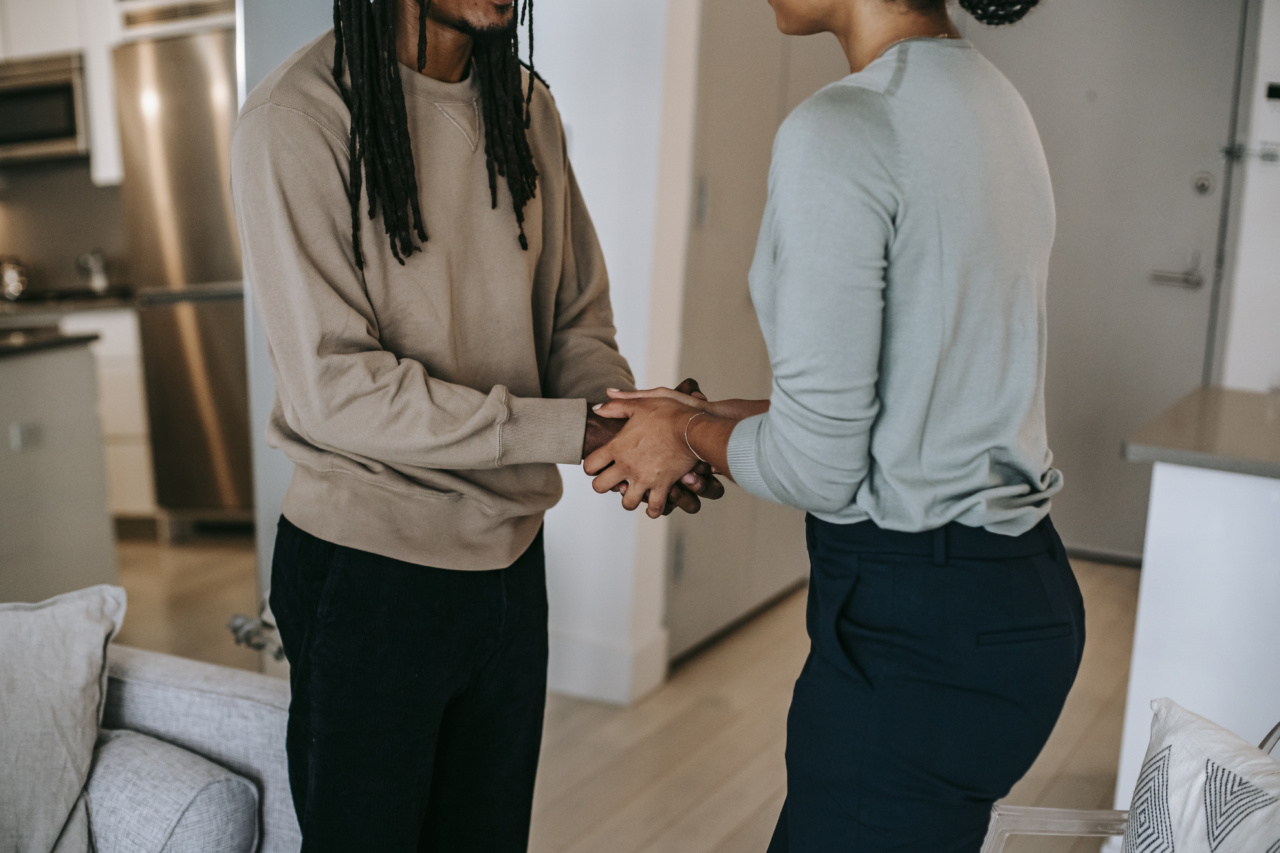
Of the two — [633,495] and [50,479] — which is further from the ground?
[633,495]

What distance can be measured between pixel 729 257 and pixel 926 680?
2121 millimetres

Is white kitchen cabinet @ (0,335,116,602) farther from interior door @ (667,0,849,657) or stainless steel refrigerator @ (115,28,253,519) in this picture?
interior door @ (667,0,849,657)

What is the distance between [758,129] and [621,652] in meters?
1.50

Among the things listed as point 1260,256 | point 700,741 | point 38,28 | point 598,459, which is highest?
point 38,28

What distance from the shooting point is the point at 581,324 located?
1.40 meters

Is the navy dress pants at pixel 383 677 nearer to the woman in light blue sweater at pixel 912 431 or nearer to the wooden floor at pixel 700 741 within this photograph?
the woman in light blue sweater at pixel 912 431

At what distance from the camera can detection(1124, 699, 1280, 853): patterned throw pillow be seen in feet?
3.22

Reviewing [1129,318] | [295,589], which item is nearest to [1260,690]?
[295,589]

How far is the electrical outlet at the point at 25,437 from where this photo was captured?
2.83 m

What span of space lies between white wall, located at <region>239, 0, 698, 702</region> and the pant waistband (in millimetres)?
1653

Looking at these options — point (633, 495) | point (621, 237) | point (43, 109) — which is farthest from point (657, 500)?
point (43, 109)

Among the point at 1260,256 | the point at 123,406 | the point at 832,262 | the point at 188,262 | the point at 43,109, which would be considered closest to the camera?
the point at 832,262

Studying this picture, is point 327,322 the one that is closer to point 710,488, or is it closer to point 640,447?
point 640,447

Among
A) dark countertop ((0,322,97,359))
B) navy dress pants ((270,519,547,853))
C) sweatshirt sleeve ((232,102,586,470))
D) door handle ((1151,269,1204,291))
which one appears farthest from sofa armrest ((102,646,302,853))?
door handle ((1151,269,1204,291))
